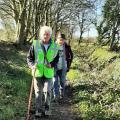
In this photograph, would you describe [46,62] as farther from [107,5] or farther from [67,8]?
[107,5]

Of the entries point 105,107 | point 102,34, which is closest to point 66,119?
point 105,107

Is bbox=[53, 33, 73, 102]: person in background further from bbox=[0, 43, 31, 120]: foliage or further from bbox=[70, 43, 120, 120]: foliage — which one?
bbox=[0, 43, 31, 120]: foliage

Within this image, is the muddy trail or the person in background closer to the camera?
the muddy trail

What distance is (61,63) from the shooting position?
42.4 ft

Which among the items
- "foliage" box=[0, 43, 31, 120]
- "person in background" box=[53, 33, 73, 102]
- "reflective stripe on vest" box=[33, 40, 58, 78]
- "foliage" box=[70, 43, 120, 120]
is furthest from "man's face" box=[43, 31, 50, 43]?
"person in background" box=[53, 33, 73, 102]

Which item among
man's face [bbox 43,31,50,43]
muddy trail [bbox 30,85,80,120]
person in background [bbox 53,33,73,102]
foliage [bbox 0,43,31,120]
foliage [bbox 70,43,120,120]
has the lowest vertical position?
muddy trail [bbox 30,85,80,120]

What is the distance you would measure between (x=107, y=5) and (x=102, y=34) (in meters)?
3.95

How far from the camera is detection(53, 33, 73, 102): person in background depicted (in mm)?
12695

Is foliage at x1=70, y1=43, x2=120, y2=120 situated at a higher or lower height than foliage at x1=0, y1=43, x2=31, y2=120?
lower

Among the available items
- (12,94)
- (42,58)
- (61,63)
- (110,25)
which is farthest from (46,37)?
(110,25)

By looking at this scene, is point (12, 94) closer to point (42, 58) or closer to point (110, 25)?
point (42, 58)

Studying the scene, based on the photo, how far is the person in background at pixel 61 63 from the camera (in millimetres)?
12695

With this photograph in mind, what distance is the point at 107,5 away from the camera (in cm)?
4253

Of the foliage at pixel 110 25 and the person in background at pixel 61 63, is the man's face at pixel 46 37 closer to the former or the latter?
the person in background at pixel 61 63
